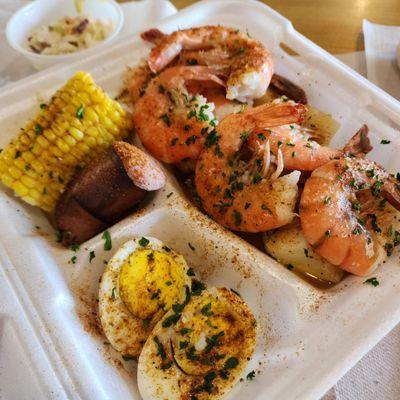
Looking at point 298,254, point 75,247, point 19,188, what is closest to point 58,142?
point 19,188

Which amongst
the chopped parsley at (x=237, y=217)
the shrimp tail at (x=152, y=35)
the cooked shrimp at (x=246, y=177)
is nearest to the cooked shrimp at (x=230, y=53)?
A: the shrimp tail at (x=152, y=35)

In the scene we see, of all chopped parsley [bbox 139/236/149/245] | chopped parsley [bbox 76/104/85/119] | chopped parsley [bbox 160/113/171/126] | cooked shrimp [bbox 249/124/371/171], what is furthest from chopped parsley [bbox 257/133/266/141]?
chopped parsley [bbox 76/104/85/119]

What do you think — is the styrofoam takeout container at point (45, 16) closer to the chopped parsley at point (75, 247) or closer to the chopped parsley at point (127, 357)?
the chopped parsley at point (75, 247)

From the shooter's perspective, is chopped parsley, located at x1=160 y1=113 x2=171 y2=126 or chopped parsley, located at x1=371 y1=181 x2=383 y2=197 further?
chopped parsley, located at x1=160 y1=113 x2=171 y2=126

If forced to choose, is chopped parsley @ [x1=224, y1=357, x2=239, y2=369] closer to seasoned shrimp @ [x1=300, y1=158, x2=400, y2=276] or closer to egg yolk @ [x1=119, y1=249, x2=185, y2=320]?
egg yolk @ [x1=119, y1=249, x2=185, y2=320]

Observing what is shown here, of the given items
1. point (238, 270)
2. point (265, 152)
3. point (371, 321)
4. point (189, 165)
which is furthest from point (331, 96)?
point (371, 321)

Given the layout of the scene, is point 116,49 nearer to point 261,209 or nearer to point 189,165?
point 189,165

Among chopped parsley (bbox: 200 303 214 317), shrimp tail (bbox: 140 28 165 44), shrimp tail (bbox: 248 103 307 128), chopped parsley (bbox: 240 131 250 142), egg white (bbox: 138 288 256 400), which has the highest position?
shrimp tail (bbox: 140 28 165 44)
